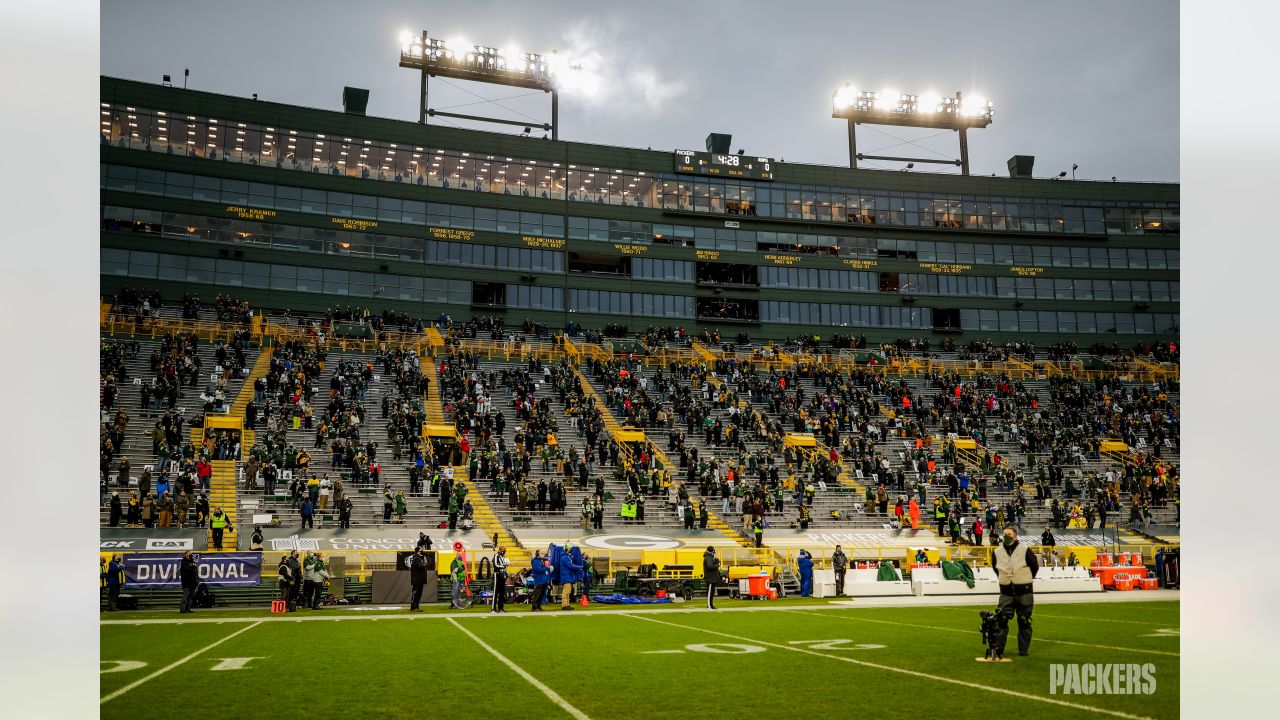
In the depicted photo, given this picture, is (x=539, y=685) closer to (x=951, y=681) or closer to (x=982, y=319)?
(x=951, y=681)

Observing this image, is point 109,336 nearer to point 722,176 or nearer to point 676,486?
point 676,486

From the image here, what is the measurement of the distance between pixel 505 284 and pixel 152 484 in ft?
98.6

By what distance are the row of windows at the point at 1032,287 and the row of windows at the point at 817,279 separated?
141cm

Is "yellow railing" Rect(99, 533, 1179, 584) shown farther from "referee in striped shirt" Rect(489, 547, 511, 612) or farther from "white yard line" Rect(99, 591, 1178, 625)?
"white yard line" Rect(99, 591, 1178, 625)

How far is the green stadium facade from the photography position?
165 feet

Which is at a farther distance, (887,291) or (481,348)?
(887,291)

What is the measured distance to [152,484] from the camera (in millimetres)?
27812

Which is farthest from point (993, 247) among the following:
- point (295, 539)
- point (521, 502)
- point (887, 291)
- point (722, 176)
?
point (295, 539)

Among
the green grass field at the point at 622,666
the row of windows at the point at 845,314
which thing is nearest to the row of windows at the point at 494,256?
→ the row of windows at the point at 845,314

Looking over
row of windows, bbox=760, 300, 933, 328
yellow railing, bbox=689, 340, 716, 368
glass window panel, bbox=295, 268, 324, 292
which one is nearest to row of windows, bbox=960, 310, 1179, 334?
row of windows, bbox=760, 300, 933, 328

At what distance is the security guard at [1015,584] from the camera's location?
10.2 metres

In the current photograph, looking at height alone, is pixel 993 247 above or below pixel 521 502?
above

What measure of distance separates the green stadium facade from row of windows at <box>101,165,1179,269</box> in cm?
12

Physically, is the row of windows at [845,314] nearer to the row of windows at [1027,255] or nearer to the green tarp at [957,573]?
the row of windows at [1027,255]
